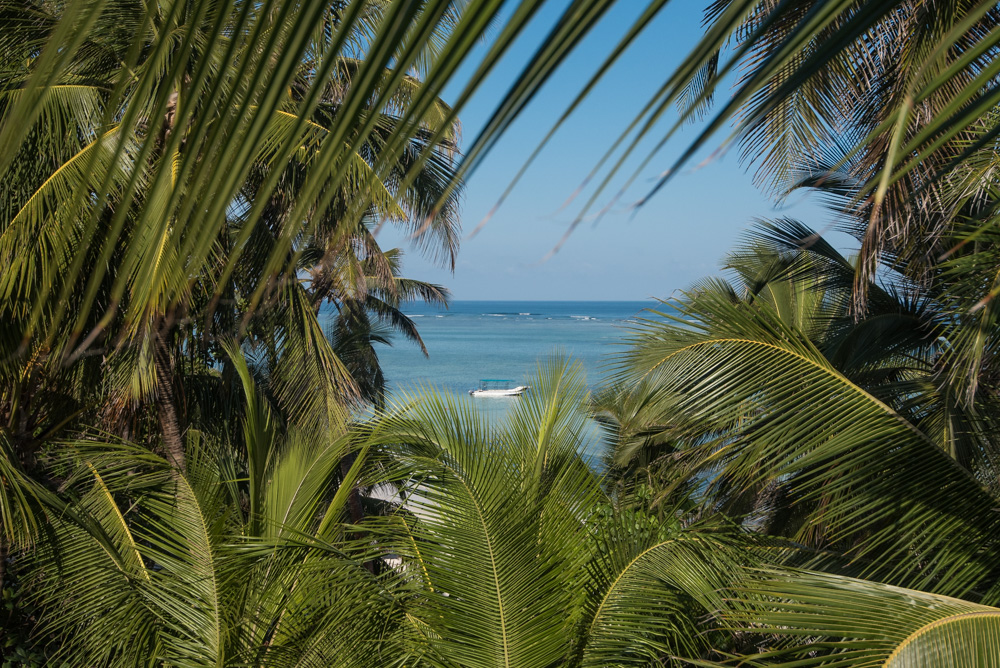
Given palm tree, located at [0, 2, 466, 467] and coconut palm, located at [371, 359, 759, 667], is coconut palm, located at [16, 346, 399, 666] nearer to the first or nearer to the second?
coconut palm, located at [371, 359, 759, 667]

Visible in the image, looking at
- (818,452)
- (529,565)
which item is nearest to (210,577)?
(529,565)

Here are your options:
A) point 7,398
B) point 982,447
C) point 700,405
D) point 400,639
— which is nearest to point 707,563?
point 700,405

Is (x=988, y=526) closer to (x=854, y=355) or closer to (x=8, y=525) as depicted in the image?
(x=854, y=355)

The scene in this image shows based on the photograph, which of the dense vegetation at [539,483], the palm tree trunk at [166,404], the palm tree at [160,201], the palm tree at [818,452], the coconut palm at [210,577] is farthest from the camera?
the palm tree trunk at [166,404]

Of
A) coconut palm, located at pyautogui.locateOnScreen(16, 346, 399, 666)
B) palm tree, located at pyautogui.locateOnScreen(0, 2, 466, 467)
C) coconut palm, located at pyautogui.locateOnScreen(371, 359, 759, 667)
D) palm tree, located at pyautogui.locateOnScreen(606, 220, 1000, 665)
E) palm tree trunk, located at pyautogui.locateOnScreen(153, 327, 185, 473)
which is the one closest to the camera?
palm tree, located at pyautogui.locateOnScreen(0, 2, 466, 467)

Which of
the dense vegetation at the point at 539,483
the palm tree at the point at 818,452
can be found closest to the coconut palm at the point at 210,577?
the dense vegetation at the point at 539,483

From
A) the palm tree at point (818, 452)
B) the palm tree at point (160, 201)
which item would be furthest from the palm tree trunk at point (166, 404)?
the palm tree at point (818, 452)

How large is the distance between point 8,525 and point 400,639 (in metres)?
2.14

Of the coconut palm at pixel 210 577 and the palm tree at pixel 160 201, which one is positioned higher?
the palm tree at pixel 160 201

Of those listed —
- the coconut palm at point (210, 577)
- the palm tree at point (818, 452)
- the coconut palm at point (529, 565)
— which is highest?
the palm tree at point (818, 452)

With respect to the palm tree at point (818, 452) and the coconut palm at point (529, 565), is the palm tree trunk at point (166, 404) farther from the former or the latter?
the palm tree at point (818, 452)

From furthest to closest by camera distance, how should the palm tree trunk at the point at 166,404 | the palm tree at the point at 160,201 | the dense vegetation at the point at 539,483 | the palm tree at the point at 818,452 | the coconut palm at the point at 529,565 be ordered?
the palm tree trunk at the point at 166,404 → the coconut palm at the point at 529,565 → the dense vegetation at the point at 539,483 → the palm tree at the point at 818,452 → the palm tree at the point at 160,201

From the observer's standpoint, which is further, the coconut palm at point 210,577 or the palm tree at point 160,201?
the coconut palm at point 210,577

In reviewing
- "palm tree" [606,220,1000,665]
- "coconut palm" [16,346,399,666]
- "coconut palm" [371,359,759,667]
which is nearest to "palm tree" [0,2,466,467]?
"coconut palm" [16,346,399,666]
